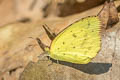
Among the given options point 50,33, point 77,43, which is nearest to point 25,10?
point 50,33

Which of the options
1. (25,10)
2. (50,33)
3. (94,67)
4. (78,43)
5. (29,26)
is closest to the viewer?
(94,67)

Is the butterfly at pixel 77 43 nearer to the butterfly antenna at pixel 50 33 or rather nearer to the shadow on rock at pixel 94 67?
the shadow on rock at pixel 94 67

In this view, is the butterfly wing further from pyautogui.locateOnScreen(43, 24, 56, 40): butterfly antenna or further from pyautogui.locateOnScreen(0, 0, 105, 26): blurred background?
pyautogui.locateOnScreen(0, 0, 105, 26): blurred background

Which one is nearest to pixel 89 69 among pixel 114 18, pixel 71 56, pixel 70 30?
pixel 71 56

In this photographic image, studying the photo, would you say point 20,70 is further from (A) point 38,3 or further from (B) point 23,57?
(A) point 38,3

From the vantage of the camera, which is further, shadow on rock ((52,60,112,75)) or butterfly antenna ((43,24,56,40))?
butterfly antenna ((43,24,56,40))

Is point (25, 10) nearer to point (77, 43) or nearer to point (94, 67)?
point (77, 43)

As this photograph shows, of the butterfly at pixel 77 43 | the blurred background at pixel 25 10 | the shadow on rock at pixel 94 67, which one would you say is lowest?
the shadow on rock at pixel 94 67

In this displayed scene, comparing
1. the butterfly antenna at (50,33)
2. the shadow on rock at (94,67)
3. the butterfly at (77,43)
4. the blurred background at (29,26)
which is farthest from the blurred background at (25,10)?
the shadow on rock at (94,67)

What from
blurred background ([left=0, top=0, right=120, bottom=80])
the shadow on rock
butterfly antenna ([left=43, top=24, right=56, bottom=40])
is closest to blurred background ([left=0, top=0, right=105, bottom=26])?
blurred background ([left=0, top=0, right=120, bottom=80])

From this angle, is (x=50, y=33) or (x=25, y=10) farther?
(x=25, y=10)
